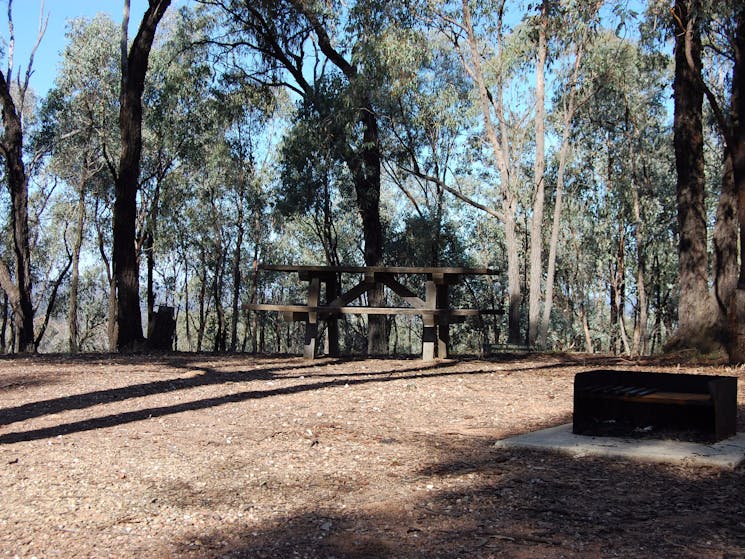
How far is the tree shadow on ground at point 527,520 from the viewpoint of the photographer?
2.74 meters

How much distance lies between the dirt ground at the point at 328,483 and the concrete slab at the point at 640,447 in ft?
0.28

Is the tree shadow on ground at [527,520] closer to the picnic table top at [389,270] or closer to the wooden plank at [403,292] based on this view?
the picnic table top at [389,270]

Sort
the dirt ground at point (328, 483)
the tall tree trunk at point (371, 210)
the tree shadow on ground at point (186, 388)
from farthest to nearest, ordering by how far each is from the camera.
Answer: the tall tree trunk at point (371, 210) → the tree shadow on ground at point (186, 388) → the dirt ground at point (328, 483)

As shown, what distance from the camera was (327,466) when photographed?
3984 millimetres

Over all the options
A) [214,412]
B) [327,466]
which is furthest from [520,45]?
[327,466]

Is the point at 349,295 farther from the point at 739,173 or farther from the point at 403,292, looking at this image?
the point at 739,173

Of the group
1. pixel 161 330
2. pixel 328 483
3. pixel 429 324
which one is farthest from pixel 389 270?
pixel 328 483

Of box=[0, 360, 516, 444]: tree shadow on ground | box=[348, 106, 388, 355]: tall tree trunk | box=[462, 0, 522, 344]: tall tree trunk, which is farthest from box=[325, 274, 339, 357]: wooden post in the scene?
box=[462, 0, 522, 344]: tall tree trunk

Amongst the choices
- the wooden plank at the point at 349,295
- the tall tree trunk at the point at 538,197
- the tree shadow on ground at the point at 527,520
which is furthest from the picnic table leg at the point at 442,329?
the tall tree trunk at the point at 538,197

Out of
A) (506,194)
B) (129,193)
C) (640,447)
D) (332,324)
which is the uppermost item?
(506,194)

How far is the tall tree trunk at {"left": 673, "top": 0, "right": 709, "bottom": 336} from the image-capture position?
923 cm

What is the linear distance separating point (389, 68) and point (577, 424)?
11.5 meters

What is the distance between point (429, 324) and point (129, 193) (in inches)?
229

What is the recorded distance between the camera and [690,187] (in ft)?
31.5
